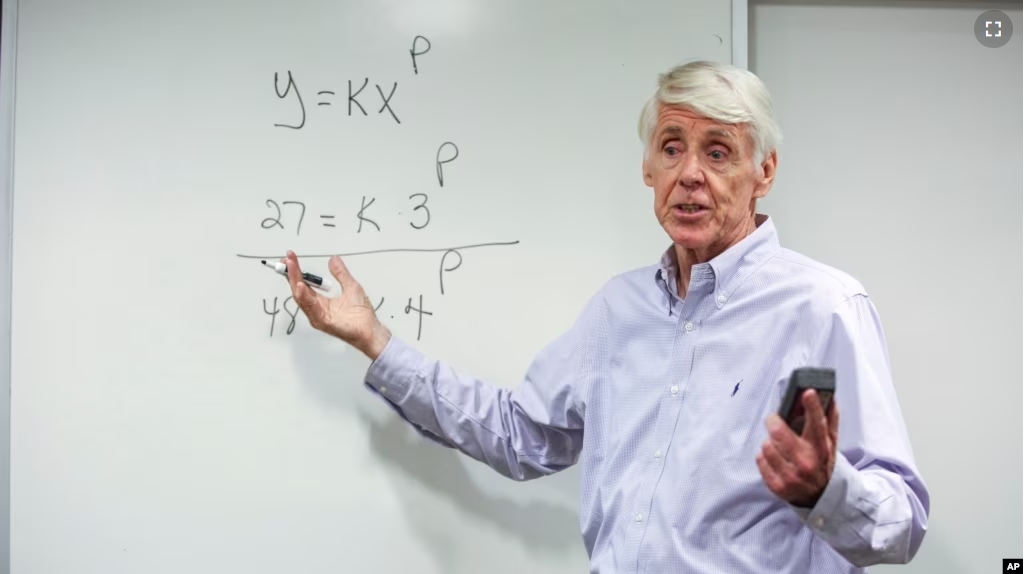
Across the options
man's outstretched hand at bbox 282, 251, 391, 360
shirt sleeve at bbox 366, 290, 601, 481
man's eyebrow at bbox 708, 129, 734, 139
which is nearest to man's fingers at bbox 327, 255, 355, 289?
man's outstretched hand at bbox 282, 251, 391, 360

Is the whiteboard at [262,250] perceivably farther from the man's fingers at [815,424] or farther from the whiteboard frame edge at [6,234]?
the man's fingers at [815,424]

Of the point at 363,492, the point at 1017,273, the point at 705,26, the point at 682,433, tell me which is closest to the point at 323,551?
the point at 363,492

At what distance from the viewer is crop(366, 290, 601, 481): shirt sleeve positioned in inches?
47.0

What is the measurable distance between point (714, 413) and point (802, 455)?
0.23 metres

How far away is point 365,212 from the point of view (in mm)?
1312

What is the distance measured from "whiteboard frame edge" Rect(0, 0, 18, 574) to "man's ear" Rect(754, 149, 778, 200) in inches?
44.3

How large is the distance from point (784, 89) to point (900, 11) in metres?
0.24

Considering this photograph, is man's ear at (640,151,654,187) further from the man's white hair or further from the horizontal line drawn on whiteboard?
the horizontal line drawn on whiteboard

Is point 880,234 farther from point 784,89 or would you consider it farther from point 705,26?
point 705,26

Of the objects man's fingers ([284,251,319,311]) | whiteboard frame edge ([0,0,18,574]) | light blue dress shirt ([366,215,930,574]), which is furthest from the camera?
whiteboard frame edge ([0,0,18,574])

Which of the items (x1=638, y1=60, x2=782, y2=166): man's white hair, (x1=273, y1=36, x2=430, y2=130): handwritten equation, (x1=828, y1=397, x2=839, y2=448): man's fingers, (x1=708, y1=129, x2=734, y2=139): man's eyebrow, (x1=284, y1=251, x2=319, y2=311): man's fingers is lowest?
(x1=828, y1=397, x2=839, y2=448): man's fingers

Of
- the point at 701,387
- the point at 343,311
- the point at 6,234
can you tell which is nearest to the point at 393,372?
the point at 343,311

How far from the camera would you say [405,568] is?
1321mm

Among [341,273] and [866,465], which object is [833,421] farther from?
[341,273]
